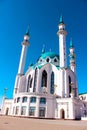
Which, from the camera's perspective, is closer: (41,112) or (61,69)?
(41,112)

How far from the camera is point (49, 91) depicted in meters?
49.8

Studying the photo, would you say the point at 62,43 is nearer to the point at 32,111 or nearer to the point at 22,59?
the point at 22,59

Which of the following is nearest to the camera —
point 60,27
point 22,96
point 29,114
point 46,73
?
point 29,114

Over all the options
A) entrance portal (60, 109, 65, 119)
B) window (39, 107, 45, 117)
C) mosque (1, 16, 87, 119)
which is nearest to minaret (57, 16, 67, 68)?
mosque (1, 16, 87, 119)

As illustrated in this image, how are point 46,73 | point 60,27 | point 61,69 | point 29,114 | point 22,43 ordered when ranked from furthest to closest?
1. point 22,43
2. point 60,27
3. point 46,73
4. point 61,69
5. point 29,114

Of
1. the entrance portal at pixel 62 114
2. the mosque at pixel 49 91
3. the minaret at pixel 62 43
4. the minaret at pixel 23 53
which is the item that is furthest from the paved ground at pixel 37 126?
the minaret at pixel 23 53

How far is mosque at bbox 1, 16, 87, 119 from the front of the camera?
131ft

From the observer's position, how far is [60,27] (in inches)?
2334

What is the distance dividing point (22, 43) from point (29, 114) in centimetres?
3796

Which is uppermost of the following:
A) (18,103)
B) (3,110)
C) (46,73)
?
(46,73)

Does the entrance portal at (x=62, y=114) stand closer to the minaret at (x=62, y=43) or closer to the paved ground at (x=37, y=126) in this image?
the minaret at (x=62, y=43)

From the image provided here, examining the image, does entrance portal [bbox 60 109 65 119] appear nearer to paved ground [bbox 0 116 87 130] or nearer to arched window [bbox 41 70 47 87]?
arched window [bbox 41 70 47 87]

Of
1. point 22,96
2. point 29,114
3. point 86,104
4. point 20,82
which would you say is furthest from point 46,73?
point 86,104

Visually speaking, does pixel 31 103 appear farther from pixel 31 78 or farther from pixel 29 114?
pixel 31 78
